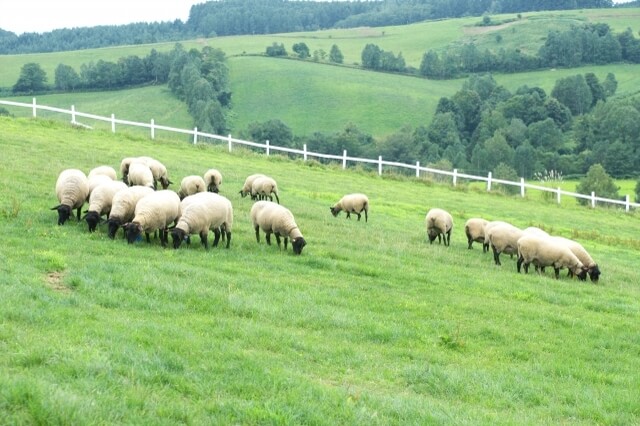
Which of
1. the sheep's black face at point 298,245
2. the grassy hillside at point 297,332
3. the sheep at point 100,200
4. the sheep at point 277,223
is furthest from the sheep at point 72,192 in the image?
the sheep's black face at point 298,245

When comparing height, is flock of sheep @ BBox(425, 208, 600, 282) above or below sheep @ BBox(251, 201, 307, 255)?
below

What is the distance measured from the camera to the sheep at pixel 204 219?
17297 millimetres

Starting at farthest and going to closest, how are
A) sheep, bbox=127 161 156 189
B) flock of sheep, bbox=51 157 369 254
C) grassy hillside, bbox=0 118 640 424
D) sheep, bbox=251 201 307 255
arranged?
sheep, bbox=127 161 156 189 < sheep, bbox=251 201 307 255 < flock of sheep, bbox=51 157 369 254 < grassy hillside, bbox=0 118 640 424

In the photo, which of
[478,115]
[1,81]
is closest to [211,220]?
[478,115]

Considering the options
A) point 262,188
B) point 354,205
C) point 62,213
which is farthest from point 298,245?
point 354,205

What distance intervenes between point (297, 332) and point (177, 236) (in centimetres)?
574

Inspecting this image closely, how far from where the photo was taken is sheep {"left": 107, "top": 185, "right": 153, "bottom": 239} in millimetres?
17203

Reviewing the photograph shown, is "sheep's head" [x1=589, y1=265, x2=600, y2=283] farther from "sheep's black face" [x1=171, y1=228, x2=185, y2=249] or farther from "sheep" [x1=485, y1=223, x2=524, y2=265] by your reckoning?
"sheep's black face" [x1=171, y1=228, x2=185, y2=249]

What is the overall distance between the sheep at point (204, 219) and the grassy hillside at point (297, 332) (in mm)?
444

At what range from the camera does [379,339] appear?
41.9ft

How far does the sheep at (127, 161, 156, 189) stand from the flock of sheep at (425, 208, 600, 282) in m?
7.94

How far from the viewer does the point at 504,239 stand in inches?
858

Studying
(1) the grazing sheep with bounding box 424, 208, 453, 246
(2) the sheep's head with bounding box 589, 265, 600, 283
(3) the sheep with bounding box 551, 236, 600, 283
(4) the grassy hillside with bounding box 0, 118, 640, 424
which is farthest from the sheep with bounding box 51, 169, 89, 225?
(2) the sheep's head with bounding box 589, 265, 600, 283

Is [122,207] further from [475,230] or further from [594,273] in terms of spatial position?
[594,273]
